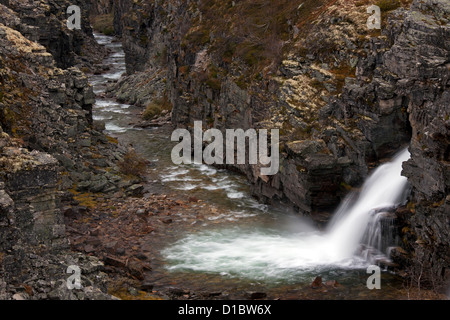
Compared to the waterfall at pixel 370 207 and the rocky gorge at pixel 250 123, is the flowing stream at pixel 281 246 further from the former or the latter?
the rocky gorge at pixel 250 123

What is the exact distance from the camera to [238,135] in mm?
46031

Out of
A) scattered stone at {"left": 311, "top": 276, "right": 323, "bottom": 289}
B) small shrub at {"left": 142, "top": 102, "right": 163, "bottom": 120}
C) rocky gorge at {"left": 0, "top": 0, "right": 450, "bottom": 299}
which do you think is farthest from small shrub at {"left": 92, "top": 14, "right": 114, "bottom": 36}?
scattered stone at {"left": 311, "top": 276, "right": 323, "bottom": 289}

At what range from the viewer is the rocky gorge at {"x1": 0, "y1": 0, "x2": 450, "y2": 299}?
24203mm

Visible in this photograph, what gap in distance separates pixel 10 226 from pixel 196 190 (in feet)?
75.3

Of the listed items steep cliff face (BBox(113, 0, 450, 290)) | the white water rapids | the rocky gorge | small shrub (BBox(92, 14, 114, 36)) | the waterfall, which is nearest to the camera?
the rocky gorge

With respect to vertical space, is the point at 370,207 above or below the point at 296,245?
above

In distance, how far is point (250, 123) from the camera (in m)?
44.2

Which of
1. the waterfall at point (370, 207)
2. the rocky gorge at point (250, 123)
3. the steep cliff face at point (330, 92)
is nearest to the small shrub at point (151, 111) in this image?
the steep cliff face at point (330, 92)

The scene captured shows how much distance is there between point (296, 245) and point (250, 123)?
44.5ft

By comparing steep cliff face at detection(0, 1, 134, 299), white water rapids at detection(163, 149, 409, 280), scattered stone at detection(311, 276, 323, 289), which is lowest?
scattered stone at detection(311, 276, 323, 289)

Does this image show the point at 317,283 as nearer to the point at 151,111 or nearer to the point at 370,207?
the point at 370,207

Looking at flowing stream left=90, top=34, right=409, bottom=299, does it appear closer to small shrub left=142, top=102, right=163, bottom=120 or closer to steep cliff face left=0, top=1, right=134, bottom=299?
steep cliff face left=0, top=1, right=134, bottom=299

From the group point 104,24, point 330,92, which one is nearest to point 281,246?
point 330,92

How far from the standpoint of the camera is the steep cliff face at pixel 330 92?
28297 millimetres
